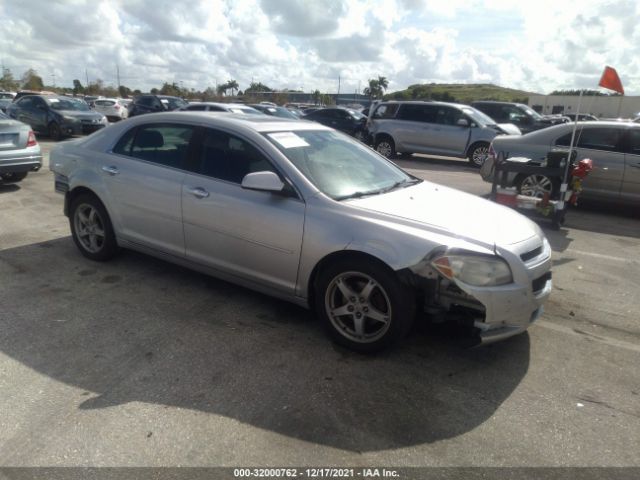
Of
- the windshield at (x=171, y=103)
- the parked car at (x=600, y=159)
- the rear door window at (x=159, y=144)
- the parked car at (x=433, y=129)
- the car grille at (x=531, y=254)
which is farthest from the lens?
the windshield at (x=171, y=103)

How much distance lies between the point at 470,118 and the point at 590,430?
13079 mm

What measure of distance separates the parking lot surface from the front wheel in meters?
10.3

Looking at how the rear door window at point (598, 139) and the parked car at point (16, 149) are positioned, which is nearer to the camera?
the parked car at point (16, 149)

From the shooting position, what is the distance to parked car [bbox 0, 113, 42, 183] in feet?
27.1

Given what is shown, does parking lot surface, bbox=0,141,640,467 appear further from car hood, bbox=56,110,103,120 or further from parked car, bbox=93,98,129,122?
parked car, bbox=93,98,129,122

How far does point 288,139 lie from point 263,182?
67 cm

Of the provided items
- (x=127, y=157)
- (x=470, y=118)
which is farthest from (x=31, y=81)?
(x=127, y=157)

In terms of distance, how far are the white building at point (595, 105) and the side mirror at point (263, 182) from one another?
54380 millimetres

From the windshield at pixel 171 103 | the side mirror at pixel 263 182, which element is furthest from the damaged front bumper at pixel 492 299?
the windshield at pixel 171 103

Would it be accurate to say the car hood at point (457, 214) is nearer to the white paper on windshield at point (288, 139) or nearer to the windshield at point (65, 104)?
the white paper on windshield at point (288, 139)

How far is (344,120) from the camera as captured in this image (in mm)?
18625

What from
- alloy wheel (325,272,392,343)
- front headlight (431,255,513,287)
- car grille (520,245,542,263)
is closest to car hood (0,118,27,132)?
alloy wheel (325,272,392,343)

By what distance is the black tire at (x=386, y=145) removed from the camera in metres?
15.8

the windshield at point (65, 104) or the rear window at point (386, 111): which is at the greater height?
the rear window at point (386, 111)
